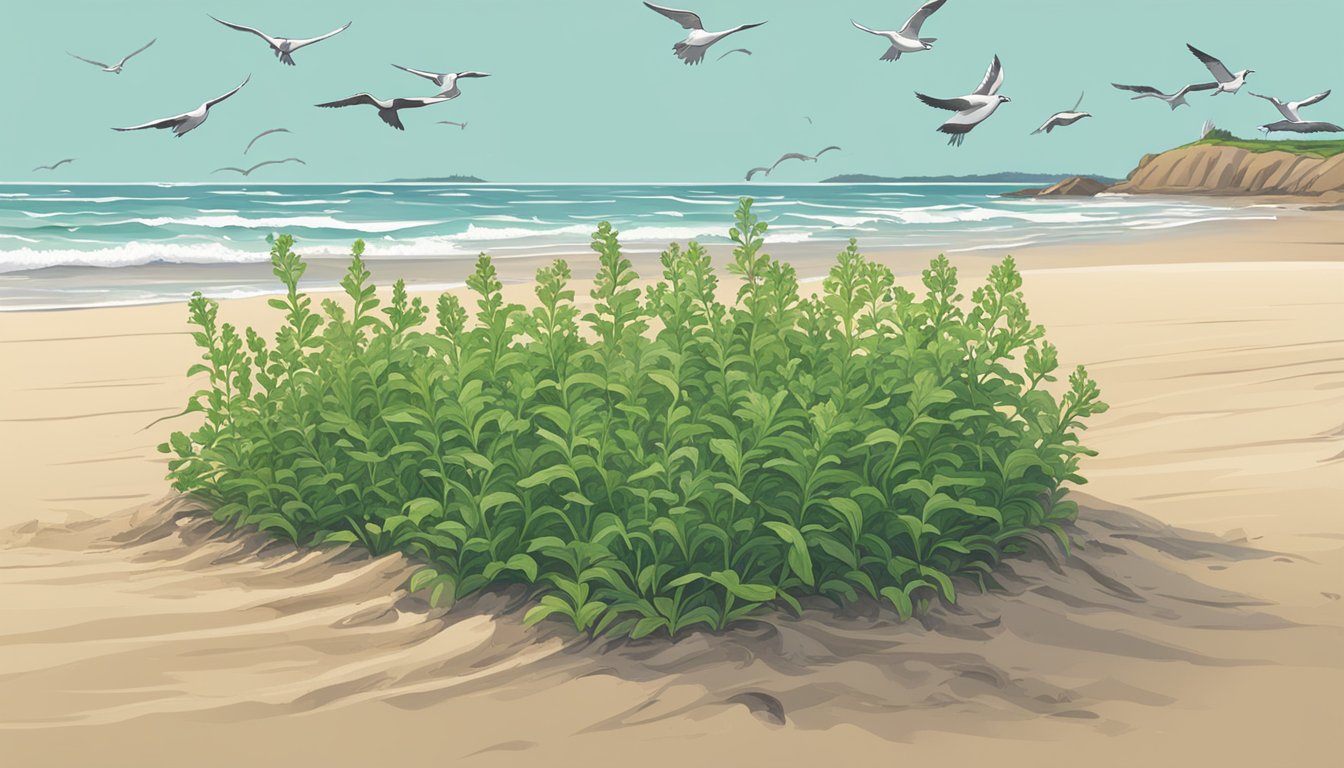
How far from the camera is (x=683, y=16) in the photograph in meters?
10.0

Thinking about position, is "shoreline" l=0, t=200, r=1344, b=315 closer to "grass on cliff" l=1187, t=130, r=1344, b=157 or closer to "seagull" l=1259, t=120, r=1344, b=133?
"seagull" l=1259, t=120, r=1344, b=133

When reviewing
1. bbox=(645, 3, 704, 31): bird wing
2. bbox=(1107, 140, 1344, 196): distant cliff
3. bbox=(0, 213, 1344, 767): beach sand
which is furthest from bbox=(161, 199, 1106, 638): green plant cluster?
bbox=(1107, 140, 1344, 196): distant cliff

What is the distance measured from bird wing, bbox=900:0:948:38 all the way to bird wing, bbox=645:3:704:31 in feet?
5.56

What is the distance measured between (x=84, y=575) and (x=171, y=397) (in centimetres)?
479

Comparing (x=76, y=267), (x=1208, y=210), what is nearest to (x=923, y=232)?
(x=1208, y=210)

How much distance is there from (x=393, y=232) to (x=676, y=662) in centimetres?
3588

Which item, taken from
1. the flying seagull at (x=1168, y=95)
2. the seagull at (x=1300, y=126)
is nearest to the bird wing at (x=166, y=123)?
the flying seagull at (x=1168, y=95)

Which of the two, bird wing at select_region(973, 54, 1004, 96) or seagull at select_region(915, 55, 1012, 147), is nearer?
seagull at select_region(915, 55, 1012, 147)

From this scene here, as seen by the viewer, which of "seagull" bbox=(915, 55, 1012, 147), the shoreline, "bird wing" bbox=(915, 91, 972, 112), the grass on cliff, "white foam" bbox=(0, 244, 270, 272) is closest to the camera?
"seagull" bbox=(915, 55, 1012, 147)

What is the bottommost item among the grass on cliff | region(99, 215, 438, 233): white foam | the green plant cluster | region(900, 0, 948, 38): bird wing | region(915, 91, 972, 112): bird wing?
the green plant cluster

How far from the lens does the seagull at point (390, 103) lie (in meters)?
7.11

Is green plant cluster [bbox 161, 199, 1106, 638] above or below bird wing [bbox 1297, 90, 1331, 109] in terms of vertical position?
below

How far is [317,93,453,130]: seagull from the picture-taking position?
711 cm

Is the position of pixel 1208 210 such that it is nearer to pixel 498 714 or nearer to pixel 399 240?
pixel 399 240
